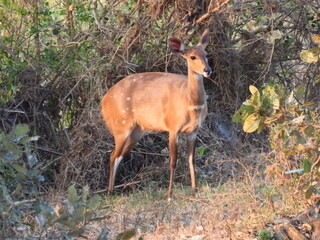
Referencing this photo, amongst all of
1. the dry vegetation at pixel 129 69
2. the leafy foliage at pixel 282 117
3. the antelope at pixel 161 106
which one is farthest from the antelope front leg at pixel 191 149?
the leafy foliage at pixel 282 117

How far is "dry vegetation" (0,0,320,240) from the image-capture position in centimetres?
750

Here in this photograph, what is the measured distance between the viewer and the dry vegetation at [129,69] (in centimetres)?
750

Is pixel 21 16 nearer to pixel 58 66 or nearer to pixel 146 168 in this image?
pixel 58 66

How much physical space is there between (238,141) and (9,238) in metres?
4.67

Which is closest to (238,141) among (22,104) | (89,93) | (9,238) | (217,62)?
(217,62)

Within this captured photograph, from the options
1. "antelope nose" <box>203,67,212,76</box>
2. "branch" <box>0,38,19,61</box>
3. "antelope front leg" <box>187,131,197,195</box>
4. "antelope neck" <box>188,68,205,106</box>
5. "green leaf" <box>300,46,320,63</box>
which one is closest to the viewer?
"green leaf" <box>300,46,320,63</box>

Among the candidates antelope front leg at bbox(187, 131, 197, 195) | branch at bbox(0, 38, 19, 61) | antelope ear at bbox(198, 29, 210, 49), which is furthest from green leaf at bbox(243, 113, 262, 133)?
branch at bbox(0, 38, 19, 61)

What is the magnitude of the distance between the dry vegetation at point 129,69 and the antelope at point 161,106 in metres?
0.26

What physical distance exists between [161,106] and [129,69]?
1.00 metres

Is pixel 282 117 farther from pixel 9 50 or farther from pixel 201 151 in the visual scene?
pixel 9 50

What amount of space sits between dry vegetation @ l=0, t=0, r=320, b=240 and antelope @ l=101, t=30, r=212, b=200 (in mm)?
260

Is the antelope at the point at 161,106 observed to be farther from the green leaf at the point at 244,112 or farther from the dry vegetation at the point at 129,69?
the green leaf at the point at 244,112

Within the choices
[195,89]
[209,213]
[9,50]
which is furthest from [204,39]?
[209,213]

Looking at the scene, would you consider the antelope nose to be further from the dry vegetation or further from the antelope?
the dry vegetation
